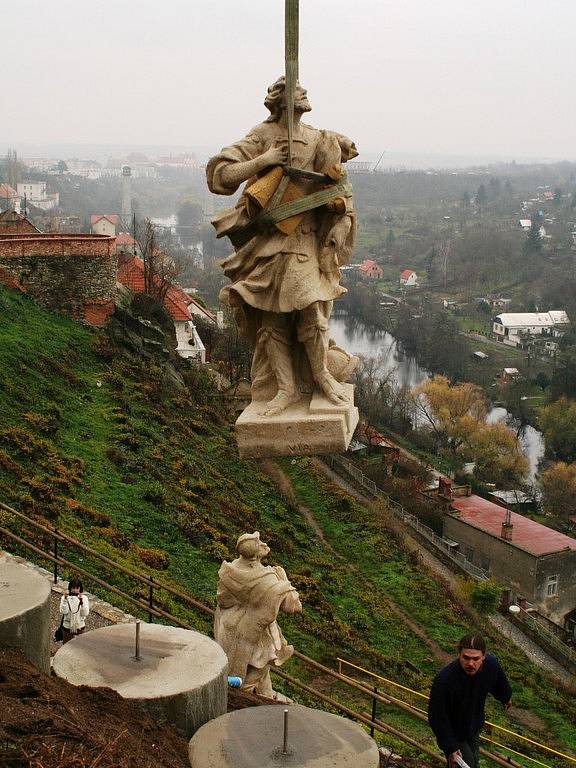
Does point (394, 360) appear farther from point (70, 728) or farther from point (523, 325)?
point (70, 728)

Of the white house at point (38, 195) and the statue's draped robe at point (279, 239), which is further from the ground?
the statue's draped robe at point (279, 239)

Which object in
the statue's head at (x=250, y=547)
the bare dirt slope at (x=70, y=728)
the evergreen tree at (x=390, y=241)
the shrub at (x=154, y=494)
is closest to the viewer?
the bare dirt slope at (x=70, y=728)

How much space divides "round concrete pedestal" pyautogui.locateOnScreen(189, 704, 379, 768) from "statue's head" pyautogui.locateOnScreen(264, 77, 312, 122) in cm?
439

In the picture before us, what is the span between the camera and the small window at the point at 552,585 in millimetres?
35500

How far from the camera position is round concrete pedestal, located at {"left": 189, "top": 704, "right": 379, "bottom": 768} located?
5.42m

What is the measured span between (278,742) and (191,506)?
15784 mm

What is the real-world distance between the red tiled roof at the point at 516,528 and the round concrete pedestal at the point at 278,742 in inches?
1210

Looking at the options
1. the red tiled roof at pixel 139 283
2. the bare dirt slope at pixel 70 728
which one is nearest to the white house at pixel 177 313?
the red tiled roof at pixel 139 283

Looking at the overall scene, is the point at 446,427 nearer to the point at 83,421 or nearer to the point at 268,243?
the point at 83,421

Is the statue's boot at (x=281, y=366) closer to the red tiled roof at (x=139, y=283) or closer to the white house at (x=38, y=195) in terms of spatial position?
the red tiled roof at (x=139, y=283)

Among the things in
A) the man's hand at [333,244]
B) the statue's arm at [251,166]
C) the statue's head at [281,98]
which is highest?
the statue's head at [281,98]

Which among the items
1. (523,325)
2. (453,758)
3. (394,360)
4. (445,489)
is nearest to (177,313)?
(445,489)

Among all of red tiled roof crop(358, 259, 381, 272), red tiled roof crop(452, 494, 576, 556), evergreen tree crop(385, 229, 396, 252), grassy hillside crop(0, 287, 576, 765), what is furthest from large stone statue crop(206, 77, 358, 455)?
evergreen tree crop(385, 229, 396, 252)

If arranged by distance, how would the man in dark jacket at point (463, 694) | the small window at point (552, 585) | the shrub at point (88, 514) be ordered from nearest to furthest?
1. the man in dark jacket at point (463, 694)
2. the shrub at point (88, 514)
3. the small window at point (552, 585)
